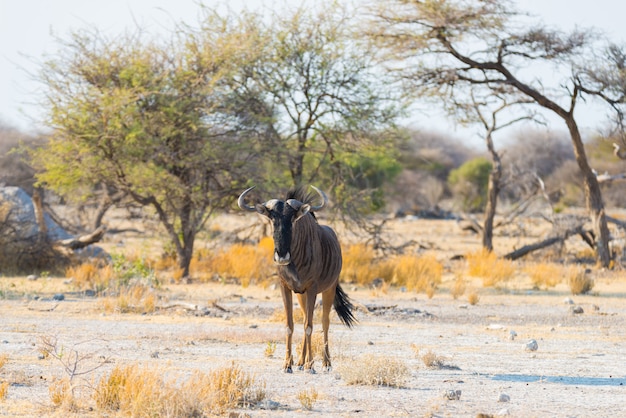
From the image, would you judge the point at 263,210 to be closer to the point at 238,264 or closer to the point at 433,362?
the point at 433,362

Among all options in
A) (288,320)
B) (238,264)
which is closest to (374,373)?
(288,320)

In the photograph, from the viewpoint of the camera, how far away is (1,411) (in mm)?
7391

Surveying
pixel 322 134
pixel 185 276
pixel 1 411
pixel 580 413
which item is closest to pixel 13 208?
pixel 185 276

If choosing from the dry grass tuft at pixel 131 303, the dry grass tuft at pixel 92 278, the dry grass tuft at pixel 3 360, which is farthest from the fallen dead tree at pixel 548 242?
the dry grass tuft at pixel 3 360

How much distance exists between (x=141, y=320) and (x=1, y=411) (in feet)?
21.9

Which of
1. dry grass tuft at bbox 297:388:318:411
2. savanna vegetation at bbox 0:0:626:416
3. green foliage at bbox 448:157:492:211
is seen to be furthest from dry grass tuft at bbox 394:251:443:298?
green foliage at bbox 448:157:492:211

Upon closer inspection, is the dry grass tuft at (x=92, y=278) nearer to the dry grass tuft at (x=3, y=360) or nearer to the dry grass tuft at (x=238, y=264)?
the dry grass tuft at (x=238, y=264)

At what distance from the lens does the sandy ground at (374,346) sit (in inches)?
320

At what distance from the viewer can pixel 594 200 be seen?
24625 millimetres

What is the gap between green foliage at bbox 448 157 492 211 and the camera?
2181 inches

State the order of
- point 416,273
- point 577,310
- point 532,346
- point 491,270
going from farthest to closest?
point 491,270
point 416,273
point 577,310
point 532,346

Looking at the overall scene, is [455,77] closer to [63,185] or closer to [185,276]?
[185,276]

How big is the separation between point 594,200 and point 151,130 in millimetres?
11454

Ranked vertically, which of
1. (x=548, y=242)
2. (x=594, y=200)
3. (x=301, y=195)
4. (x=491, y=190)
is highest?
(x=491, y=190)
